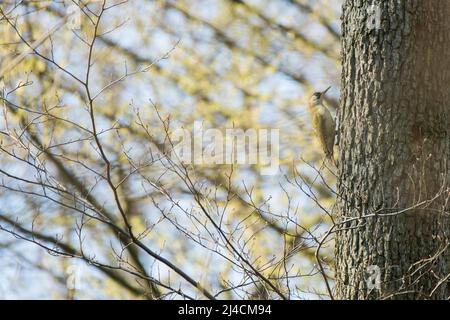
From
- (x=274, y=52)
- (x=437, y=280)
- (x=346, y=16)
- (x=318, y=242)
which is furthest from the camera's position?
(x=274, y=52)

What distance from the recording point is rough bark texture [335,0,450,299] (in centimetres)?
502

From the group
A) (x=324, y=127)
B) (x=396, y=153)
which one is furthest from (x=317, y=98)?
(x=396, y=153)

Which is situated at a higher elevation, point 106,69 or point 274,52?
point 274,52

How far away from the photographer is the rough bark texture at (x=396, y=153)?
5016 mm

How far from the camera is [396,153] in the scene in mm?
5117

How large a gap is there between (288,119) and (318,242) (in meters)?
7.21

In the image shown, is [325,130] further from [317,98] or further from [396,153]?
[396,153]

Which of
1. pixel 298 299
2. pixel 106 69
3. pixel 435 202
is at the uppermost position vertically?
pixel 106 69

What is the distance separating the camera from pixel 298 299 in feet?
16.1

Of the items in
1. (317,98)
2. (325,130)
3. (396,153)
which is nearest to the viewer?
(396,153)

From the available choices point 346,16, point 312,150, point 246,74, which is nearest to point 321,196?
point 312,150

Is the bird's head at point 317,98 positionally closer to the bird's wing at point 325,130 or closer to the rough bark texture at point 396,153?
the bird's wing at point 325,130

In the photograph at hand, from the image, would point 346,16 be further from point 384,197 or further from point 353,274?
point 353,274

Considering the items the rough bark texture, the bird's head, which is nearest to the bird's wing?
the bird's head
